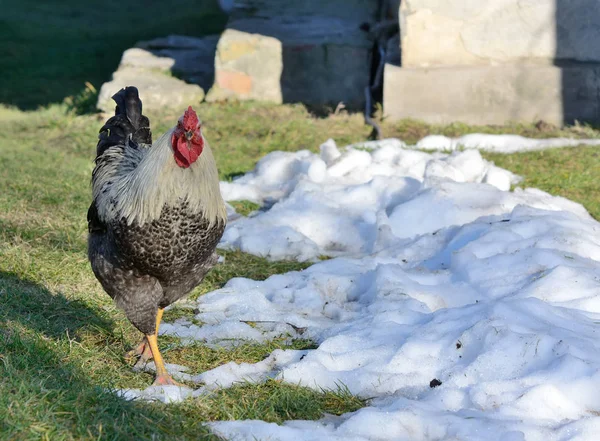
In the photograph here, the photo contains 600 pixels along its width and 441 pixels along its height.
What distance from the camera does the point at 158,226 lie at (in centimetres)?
363

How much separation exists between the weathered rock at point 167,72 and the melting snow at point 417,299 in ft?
7.96

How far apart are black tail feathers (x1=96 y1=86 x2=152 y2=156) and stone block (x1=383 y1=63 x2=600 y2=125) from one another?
436 cm

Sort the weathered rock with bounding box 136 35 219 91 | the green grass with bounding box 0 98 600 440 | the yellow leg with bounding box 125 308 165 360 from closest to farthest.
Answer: the green grass with bounding box 0 98 600 440 → the yellow leg with bounding box 125 308 165 360 → the weathered rock with bounding box 136 35 219 91

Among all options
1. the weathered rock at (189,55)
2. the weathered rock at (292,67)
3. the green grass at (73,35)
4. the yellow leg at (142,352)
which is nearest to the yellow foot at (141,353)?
the yellow leg at (142,352)

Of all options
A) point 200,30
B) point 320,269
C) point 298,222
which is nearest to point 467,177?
point 298,222

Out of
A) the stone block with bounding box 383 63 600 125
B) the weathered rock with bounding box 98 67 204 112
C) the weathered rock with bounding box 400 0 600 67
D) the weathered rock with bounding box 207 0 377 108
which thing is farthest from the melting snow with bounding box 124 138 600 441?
the weathered rock with bounding box 98 67 204 112

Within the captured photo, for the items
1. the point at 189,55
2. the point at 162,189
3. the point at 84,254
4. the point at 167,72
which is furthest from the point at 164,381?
the point at 189,55

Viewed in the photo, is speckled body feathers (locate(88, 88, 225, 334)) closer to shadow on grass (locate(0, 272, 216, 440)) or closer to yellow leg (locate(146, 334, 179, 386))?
yellow leg (locate(146, 334, 179, 386))

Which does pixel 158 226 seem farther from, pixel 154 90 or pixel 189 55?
pixel 189 55

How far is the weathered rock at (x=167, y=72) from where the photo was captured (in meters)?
9.25

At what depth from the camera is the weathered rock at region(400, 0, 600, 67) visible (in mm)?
8039

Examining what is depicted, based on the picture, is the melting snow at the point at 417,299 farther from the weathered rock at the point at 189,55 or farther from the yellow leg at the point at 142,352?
the weathered rock at the point at 189,55

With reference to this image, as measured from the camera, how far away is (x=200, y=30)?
43.5 ft

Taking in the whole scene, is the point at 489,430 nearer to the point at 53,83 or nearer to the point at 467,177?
the point at 467,177
